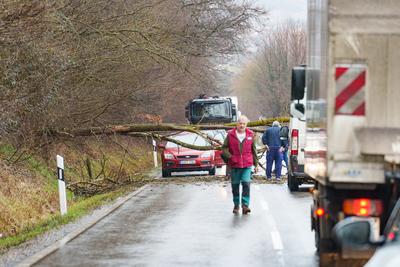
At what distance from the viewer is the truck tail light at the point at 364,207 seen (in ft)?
26.8

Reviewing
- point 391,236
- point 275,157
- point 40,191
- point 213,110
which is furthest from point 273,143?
point 391,236

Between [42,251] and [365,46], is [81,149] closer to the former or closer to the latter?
[42,251]

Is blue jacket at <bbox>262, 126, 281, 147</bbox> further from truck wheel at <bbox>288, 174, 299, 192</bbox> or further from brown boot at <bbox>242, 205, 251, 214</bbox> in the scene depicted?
brown boot at <bbox>242, 205, 251, 214</bbox>

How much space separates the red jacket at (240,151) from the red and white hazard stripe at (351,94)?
8654mm

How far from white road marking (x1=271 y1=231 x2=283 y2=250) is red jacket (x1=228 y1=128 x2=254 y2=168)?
8.80 feet

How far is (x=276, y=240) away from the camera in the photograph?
42.4 feet

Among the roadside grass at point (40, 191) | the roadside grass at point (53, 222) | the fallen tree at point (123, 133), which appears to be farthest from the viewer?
the fallen tree at point (123, 133)

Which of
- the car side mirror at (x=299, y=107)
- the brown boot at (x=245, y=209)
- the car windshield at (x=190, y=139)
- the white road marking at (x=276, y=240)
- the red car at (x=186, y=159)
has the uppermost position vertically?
→ the car side mirror at (x=299, y=107)

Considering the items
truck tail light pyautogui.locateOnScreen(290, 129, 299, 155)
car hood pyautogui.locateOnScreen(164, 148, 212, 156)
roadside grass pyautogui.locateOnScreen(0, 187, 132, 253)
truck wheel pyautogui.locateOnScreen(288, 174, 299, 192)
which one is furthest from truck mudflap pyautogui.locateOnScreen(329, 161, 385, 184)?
car hood pyautogui.locateOnScreen(164, 148, 212, 156)

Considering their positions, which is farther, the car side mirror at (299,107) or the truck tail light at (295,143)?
the truck tail light at (295,143)

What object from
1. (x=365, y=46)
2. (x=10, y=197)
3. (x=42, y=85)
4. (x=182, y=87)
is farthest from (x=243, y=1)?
(x=365, y=46)

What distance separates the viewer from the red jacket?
1631 centimetres

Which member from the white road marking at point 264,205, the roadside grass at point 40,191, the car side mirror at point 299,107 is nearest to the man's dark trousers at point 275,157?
the roadside grass at point 40,191

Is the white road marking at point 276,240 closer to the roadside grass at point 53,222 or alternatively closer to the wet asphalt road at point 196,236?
the wet asphalt road at point 196,236
